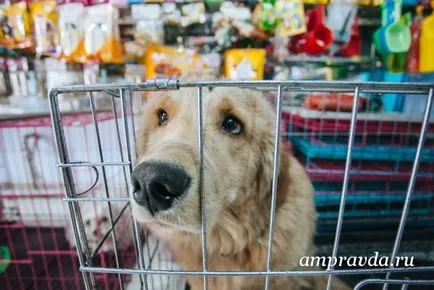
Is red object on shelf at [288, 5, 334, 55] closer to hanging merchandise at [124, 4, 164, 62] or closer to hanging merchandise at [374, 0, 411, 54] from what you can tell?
hanging merchandise at [374, 0, 411, 54]

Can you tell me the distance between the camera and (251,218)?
0.84 m

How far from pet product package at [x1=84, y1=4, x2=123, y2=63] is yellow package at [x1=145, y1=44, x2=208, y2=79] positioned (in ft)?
0.65

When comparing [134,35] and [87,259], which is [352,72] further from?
[87,259]

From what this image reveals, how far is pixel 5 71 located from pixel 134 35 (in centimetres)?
75

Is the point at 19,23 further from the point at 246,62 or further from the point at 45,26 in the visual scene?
the point at 246,62

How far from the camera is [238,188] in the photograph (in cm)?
80

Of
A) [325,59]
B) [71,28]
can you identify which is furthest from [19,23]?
[325,59]

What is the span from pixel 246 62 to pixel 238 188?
891 millimetres

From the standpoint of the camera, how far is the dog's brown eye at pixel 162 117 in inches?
34.2

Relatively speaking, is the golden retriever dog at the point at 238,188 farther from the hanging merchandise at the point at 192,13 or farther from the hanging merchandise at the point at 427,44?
the hanging merchandise at the point at 427,44

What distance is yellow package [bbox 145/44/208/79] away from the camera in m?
1.50

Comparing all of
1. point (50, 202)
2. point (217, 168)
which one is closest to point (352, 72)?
point (217, 168)

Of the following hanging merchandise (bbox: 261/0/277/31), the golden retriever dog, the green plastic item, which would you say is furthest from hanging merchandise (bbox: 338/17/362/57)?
the green plastic item

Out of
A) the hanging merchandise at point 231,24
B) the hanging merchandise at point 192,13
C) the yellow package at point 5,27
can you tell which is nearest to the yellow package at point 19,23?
the yellow package at point 5,27
